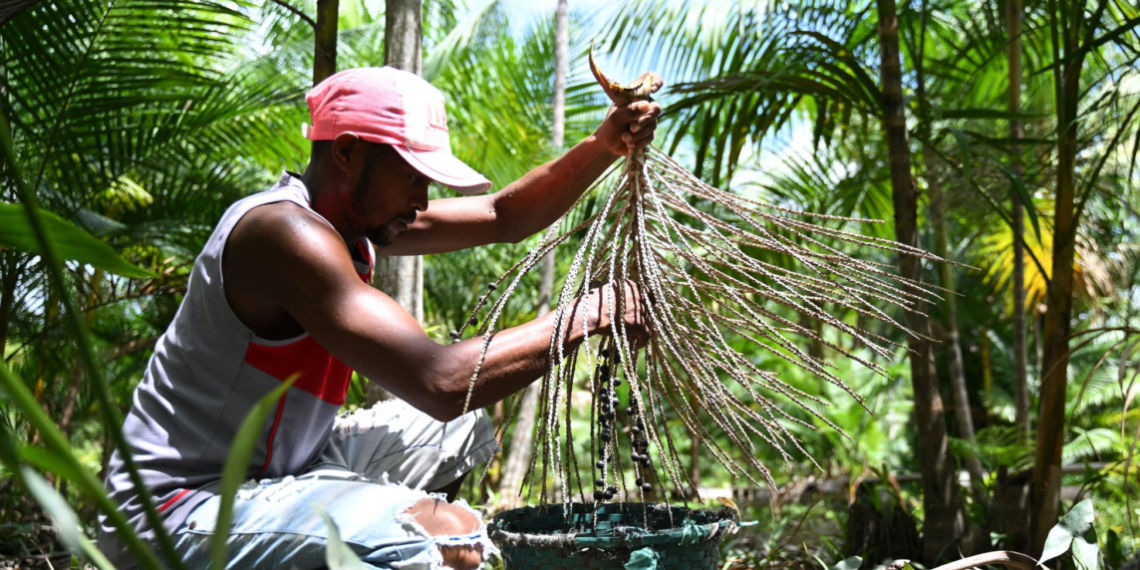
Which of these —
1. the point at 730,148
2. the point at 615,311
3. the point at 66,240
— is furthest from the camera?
the point at 730,148

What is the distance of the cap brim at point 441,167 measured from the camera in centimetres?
159

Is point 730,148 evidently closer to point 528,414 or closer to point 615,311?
point 615,311

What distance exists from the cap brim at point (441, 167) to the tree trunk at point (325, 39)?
0.63m

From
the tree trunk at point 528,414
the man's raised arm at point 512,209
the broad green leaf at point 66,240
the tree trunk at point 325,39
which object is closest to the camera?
the broad green leaf at point 66,240

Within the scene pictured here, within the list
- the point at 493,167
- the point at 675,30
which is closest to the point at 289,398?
the point at 675,30

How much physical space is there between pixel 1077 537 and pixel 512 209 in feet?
4.26

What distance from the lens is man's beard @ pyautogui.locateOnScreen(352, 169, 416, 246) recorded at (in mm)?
1646

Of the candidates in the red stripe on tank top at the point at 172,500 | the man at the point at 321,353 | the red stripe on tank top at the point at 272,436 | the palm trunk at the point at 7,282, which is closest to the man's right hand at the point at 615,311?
the man at the point at 321,353

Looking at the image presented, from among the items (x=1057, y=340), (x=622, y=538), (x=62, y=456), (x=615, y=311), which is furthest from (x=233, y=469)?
(x=1057, y=340)

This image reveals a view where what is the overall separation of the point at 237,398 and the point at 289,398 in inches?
3.9

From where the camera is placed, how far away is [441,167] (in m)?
1.62

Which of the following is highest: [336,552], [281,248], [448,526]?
[281,248]

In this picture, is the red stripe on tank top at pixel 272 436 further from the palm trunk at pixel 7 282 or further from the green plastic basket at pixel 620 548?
A: the palm trunk at pixel 7 282

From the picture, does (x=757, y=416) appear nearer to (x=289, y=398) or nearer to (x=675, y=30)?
(x=289, y=398)
